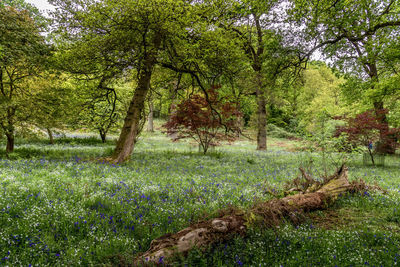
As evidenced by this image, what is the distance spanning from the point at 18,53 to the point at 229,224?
1222cm

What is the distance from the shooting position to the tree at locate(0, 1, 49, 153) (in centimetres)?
1006

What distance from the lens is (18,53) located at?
33.3ft

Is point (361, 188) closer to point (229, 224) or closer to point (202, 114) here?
point (229, 224)

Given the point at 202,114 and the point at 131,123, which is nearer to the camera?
the point at 131,123

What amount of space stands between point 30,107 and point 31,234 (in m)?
10.3

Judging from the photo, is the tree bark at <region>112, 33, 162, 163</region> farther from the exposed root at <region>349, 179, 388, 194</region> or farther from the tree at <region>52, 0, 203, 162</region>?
the exposed root at <region>349, 179, 388, 194</region>

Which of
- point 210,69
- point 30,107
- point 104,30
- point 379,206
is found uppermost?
point 104,30

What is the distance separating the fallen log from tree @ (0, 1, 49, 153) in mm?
11074

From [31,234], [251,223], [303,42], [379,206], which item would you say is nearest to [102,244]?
[31,234]

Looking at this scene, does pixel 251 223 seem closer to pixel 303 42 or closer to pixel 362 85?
pixel 303 42

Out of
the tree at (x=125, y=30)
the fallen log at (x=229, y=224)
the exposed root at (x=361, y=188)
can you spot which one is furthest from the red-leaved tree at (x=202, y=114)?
the fallen log at (x=229, y=224)

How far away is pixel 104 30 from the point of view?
9672 mm

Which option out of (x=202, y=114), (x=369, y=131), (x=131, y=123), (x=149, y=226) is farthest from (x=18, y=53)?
(x=369, y=131)

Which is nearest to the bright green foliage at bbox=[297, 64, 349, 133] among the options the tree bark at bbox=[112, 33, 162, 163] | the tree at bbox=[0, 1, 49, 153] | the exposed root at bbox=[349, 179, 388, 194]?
the exposed root at bbox=[349, 179, 388, 194]
